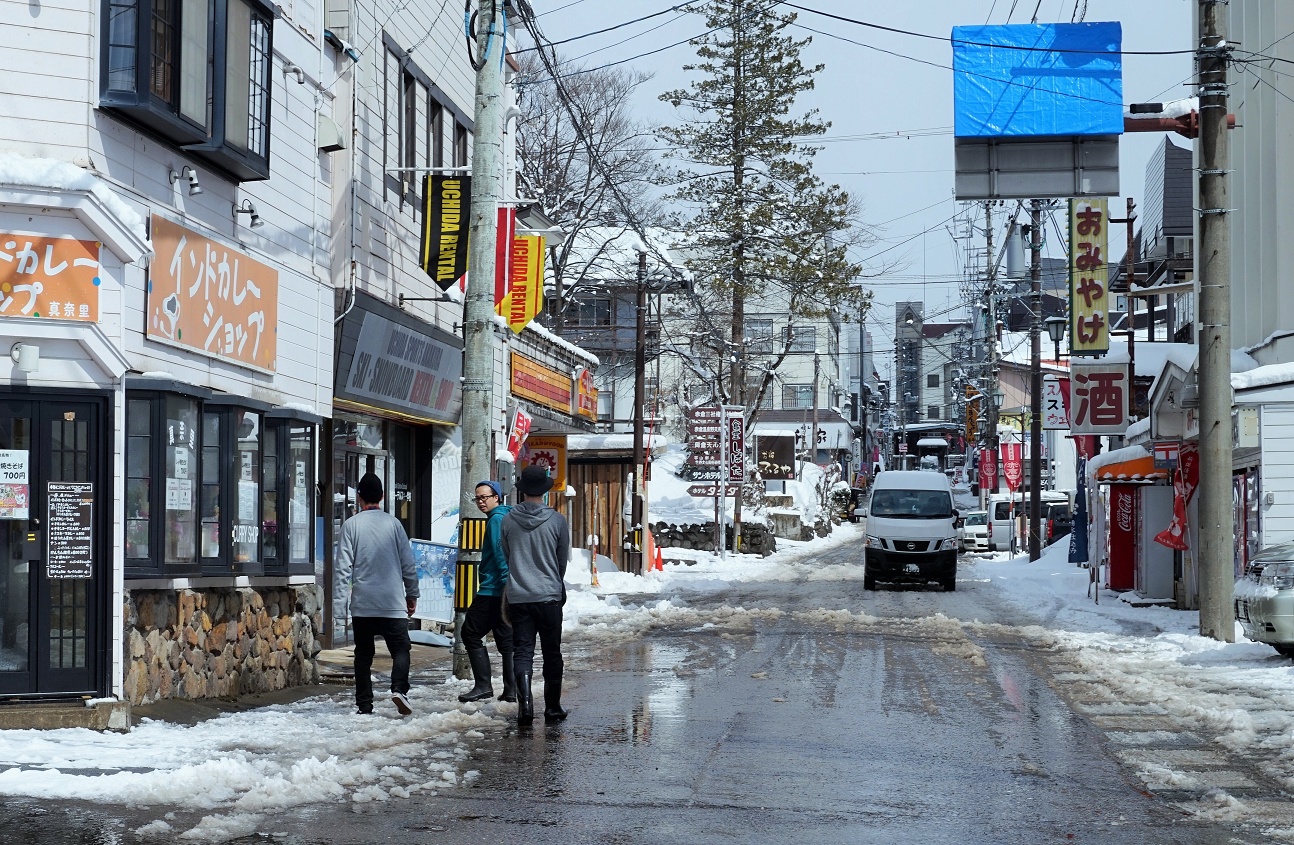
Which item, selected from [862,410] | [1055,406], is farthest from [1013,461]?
[862,410]

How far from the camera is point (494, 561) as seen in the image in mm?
11547

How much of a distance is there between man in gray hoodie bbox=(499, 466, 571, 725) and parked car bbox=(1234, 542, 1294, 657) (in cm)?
795

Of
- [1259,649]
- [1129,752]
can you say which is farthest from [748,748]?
[1259,649]

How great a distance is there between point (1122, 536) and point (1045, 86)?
14.0m

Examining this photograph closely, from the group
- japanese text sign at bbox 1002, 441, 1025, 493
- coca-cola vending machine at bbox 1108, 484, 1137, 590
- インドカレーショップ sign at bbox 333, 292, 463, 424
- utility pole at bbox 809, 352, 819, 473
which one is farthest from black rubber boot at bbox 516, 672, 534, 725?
utility pole at bbox 809, 352, 819, 473

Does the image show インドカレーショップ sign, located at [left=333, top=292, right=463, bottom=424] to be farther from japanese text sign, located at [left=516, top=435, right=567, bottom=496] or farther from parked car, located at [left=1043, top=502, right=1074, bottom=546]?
parked car, located at [left=1043, top=502, right=1074, bottom=546]

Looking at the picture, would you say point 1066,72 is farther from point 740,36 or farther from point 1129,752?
point 740,36

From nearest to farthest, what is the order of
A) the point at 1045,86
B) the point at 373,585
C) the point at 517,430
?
the point at 373,585 < the point at 1045,86 < the point at 517,430

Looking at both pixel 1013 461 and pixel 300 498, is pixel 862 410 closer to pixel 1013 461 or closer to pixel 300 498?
pixel 1013 461

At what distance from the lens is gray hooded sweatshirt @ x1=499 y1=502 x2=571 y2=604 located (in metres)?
10.9

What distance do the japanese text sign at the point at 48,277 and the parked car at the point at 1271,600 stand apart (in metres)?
11.7

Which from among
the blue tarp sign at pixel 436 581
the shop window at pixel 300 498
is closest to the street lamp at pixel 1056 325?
the blue tarp sign at pixel 436 581

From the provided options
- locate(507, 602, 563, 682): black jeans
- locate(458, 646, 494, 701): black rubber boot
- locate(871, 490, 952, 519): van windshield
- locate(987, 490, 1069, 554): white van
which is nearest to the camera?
locate(507, 602, 563, 682): black jeans

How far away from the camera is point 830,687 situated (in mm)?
→ 13336
